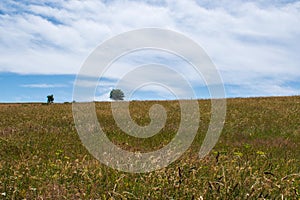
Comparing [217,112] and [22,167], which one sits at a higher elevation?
[217,112]

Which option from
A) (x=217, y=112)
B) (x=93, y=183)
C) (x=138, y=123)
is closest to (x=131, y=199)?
(x=93, y=183)

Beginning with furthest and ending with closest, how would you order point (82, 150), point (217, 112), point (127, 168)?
point (217, 112)
point (82, 150)
point (127, 168)

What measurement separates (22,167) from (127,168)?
208cm

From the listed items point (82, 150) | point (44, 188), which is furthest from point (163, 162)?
point (82, 150)

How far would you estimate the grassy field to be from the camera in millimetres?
5023

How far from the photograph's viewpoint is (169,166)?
7.30 meters

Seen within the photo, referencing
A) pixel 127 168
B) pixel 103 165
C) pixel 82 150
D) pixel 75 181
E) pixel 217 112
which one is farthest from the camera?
pixel 217 112

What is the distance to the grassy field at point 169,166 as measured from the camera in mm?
5023

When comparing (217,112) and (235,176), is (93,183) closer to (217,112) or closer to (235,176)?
(235,176)

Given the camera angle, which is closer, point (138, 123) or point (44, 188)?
point (44, 188)

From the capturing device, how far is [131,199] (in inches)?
204

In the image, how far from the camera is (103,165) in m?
7.34

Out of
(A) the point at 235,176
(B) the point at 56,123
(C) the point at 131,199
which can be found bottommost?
(C) the point at 131,199

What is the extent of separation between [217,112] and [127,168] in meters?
16.4
